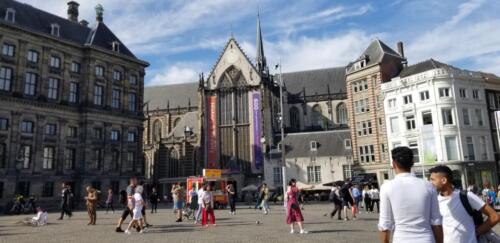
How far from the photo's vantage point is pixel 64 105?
39.8 meters

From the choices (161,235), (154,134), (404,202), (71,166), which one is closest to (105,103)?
(71,166)

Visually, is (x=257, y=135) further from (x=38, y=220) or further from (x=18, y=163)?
(x=38, y=220)

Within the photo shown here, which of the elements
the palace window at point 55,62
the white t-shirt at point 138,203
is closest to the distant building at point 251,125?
the palace window at point 55,62

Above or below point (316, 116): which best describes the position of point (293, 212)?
below

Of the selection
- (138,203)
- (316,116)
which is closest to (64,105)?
(138,203)

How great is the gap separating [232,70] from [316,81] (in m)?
15.1

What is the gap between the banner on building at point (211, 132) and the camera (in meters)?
58.0

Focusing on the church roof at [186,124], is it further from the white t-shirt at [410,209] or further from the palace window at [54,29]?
the white t-shirt at [410,209]

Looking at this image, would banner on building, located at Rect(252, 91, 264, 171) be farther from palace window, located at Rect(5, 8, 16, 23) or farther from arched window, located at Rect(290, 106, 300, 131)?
palace window, located at Rect(5, 8, 16, 23)

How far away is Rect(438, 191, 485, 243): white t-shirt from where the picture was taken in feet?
13.7

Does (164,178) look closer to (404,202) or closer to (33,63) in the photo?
(33,63)

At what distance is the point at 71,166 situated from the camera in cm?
3994

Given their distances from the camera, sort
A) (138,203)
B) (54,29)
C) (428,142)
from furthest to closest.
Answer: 1. (54,29)
2. (428,142)
3. (138,203)

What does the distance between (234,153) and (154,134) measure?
69.2 feet
